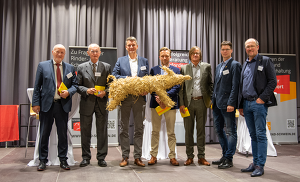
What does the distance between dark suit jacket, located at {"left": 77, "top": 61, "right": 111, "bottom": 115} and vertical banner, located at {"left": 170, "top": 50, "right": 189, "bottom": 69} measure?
119 inches

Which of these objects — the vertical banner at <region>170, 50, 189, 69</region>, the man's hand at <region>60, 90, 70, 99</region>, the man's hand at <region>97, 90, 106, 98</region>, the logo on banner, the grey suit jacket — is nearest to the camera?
the man's hand at <region>60, 90, 70, 99</region>

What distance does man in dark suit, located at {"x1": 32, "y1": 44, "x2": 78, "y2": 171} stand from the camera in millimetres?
3410

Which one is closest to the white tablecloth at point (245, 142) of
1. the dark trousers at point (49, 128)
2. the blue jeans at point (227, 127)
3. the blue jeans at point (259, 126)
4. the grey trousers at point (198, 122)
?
the blue jeans at point (227, 127)

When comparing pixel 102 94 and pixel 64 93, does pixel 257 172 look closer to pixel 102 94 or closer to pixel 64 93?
pixel 102 94

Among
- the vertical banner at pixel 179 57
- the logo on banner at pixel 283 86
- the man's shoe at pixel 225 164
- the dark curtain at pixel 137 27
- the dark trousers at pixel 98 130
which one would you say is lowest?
the man's shoe at pixel 225 164

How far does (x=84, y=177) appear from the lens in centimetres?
299

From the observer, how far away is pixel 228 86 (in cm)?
354

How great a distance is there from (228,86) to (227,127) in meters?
0.59

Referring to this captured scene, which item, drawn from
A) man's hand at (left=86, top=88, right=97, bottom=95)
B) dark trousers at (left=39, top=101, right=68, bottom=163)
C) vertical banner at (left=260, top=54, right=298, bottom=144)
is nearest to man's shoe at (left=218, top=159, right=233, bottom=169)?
man's hand at (left=86, top=88, right=97, bottom=95)

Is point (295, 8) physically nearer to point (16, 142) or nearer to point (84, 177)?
point (84, 177)

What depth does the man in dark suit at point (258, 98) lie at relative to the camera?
123 inches

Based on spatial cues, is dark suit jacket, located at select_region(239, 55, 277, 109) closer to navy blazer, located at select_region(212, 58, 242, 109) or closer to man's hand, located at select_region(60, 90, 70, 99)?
navy blazer, located at select_region(212, 58, 242, 109)

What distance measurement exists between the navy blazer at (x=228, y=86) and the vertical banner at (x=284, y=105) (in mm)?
3616

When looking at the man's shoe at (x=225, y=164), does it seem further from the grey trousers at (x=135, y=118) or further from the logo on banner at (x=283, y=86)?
the logo on banner at (x=283, y=86)
